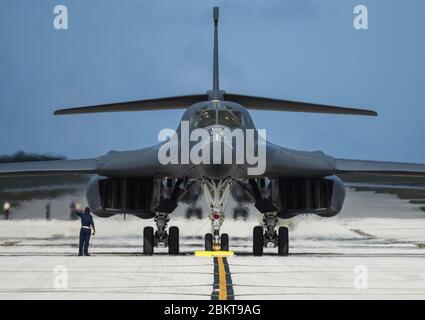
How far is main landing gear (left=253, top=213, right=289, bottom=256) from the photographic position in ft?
66.9

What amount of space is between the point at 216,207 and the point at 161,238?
323 centimetres

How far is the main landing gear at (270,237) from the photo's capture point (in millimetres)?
20406

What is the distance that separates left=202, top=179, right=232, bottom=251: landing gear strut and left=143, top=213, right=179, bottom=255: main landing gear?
6.05 ft

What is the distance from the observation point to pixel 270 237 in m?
21.4

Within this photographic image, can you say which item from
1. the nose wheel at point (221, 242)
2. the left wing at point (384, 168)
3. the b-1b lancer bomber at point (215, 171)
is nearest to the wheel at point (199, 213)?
the b-1b lancer bomber at point (215, 171)

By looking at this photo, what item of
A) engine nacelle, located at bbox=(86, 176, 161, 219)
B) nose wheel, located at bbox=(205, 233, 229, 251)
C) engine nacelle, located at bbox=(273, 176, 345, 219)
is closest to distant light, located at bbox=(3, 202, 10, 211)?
engine nacelle, located at bbox=(86, 176, 161, 219)

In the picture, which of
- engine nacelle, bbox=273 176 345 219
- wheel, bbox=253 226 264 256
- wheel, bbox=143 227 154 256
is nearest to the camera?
wheel, bbox=253 226 264 256

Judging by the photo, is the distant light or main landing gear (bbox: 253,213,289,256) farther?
the distant light

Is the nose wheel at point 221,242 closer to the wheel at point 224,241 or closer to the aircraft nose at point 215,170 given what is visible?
the wheel at point 224,241

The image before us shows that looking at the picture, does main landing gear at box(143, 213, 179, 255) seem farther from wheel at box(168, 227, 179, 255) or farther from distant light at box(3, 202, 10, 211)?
distant light at box(3, 202, 10, 211)

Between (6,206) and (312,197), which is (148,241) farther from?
(6,206)

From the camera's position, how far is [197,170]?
19.2 metres
